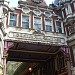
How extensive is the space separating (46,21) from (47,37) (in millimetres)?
2406

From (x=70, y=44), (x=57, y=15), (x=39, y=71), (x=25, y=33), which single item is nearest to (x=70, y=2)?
(x=57, y=15)

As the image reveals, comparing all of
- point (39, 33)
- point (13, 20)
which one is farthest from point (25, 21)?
point (39, 33)

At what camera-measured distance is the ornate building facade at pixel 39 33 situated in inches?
818

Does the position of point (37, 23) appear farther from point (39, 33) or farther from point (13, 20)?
point (13, 20)

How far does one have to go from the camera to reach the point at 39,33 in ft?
71.6

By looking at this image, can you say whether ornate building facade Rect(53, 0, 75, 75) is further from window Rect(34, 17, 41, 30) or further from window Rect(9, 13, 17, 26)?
window Rect(9, 13, 17, 26)

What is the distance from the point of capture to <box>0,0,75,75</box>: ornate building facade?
68.2 feet

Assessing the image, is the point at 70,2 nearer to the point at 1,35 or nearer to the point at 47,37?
the point at 47,37

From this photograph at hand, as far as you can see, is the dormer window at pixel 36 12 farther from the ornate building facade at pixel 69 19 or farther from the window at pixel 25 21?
the ornate building facade at pixel 69 19

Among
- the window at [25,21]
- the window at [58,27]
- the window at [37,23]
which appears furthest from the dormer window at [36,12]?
the window at [58,27]

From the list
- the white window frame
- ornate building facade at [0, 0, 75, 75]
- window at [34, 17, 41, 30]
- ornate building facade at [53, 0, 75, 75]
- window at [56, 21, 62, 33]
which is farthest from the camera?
window at [56, 21, 62, 33]

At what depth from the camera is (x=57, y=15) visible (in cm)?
2422

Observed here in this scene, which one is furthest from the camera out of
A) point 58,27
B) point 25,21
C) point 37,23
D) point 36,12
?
point 58,27

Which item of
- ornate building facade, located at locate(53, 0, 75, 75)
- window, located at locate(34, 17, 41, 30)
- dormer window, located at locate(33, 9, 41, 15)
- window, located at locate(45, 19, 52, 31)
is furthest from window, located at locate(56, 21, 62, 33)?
dormer window, located at locate(33, 9, 41, 15)
